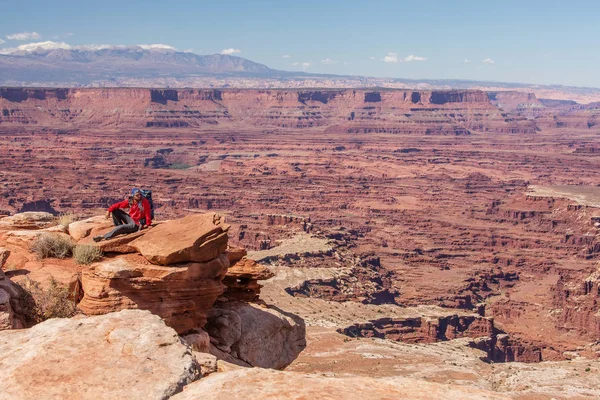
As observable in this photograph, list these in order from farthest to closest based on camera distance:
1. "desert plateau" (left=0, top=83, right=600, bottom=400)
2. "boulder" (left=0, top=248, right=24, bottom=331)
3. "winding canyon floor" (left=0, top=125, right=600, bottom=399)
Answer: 1. "winding canyon floor" (left=0, top=125, right=600, bottom=399)
2. "boulder" (left=0, top=248, right=24, bottom=331)
3. "desert plateau" (left=0, top=83, right=600, bottom=400)

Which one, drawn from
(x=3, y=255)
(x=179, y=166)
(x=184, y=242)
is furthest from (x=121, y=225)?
(x=179, y=166)

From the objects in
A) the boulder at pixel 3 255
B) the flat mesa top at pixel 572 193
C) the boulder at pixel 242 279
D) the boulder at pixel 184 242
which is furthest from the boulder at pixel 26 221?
the flat mesa top at pixel 572 193

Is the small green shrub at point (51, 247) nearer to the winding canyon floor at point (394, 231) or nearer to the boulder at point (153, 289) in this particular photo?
the boulder at point (153, 289)

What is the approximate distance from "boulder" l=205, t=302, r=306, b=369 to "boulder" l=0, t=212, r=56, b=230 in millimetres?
6076

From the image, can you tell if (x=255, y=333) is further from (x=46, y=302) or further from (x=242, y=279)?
(x=46, y=302)

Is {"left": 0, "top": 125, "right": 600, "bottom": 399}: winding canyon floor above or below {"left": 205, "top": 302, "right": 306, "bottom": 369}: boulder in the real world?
below

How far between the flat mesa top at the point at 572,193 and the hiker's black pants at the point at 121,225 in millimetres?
101087

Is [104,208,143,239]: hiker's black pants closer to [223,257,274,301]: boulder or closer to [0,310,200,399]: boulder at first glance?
[223,257,274,301]: boulder

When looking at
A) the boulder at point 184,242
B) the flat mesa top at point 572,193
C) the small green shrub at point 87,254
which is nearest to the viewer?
the boulder at point 184,242

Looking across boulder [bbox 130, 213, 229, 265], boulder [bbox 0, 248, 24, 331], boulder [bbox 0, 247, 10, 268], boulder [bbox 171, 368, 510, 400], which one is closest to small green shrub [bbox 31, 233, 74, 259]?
boulder [bbox 0, 247, 10, 268]

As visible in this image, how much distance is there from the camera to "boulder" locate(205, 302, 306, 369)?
1812cm

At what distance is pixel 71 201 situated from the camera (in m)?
114

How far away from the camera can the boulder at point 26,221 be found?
→ 66.9 feet

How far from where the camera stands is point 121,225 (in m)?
17.7
